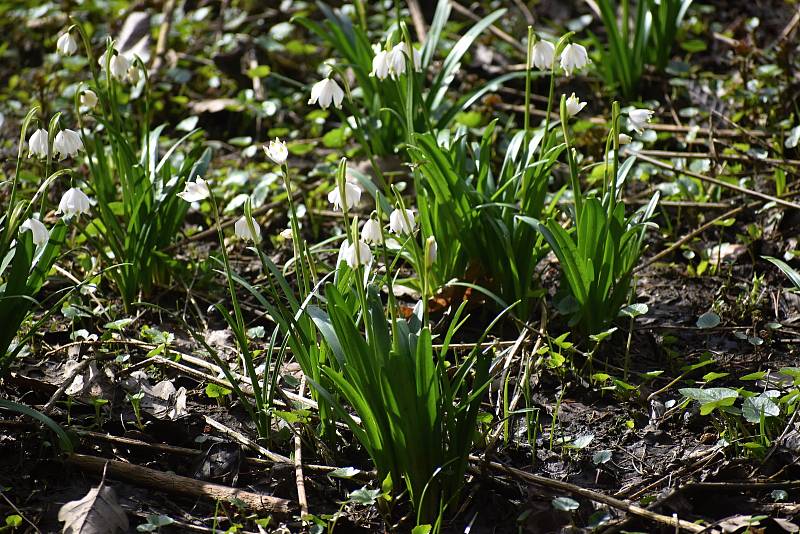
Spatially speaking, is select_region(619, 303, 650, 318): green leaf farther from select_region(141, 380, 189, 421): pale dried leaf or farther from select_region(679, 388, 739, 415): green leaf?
select_region(141, 380, 189, 421): pale dried leaf

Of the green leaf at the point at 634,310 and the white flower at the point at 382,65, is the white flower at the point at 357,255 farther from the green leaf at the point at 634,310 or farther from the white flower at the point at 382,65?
the green leaf at the point at 634,310

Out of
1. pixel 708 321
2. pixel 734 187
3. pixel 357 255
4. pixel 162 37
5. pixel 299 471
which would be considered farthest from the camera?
pixel 162 37

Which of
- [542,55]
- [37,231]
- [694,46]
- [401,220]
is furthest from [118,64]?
[694,46]

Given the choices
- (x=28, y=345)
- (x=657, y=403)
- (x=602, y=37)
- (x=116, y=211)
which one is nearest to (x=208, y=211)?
(x=116, y=211)

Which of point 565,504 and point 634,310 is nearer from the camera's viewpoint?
point 565,504

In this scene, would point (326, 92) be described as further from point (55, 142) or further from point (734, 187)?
point (734, 187)

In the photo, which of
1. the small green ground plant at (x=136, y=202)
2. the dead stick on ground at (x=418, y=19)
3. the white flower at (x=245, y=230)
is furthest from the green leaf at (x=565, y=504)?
the dead stick on ground at (x=418, y=19)
